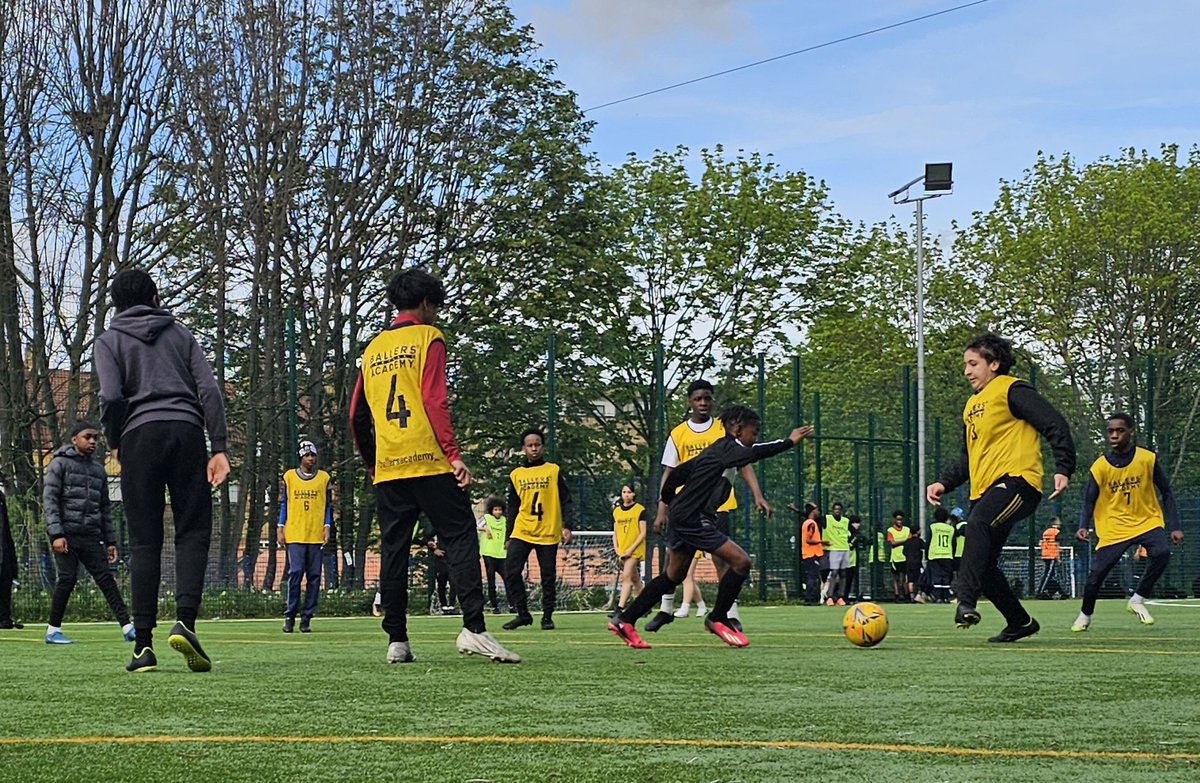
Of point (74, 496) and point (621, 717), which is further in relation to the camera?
point (74, 496)

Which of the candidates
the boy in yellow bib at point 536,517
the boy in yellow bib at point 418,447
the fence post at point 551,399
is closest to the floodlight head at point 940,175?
the fence post at point 551,399

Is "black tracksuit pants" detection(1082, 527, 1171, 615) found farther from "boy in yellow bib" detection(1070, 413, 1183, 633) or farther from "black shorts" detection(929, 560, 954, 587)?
"black shorts" detection(929, 560, 954, 587)

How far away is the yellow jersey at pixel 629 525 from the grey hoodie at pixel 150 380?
12.5 metres

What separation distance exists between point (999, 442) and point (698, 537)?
6.79 ft

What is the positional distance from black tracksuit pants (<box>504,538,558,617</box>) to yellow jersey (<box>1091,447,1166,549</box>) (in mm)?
5369

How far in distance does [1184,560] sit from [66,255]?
21468 mm

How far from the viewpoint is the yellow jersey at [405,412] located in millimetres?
8648

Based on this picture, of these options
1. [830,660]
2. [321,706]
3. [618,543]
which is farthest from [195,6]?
[321,706]

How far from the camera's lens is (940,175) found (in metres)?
34.7

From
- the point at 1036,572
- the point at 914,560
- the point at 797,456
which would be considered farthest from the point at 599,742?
the point at 1036,572

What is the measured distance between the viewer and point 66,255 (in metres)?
25.1

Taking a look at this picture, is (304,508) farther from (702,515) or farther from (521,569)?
(702,515)

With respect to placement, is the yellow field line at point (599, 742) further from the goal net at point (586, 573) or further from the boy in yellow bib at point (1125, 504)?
the goal net at point (586, 573)

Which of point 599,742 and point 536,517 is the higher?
point 536,517
